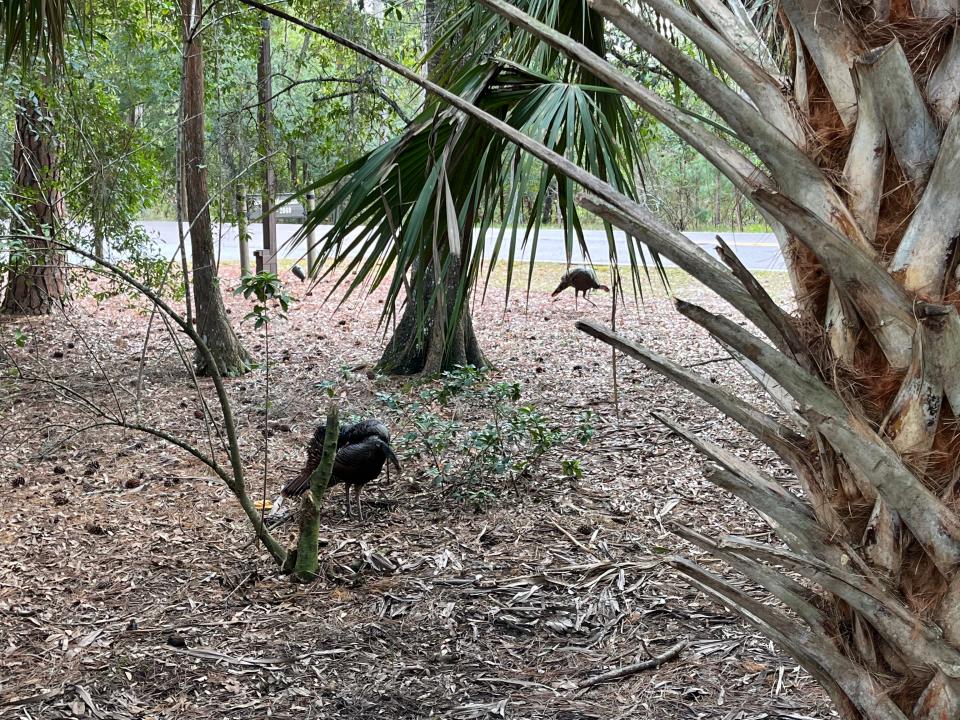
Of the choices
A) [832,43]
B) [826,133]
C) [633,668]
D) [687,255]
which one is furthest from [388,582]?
[832,43]

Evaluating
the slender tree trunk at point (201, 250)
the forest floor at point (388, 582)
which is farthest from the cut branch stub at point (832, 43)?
the slender tree trunk at point (201, 250)

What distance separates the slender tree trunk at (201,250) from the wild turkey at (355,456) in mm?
2799

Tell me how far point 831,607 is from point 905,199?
0.80 metres

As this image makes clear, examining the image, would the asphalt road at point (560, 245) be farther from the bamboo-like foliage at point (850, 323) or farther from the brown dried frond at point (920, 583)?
the brown dried frond at point (920, 583)

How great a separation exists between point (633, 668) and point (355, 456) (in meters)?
1.78

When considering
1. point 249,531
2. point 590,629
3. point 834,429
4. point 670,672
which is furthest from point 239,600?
point 834,429

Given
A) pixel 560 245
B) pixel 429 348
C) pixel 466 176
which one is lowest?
pixel 429 348

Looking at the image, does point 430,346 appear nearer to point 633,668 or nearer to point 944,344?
point 633,668

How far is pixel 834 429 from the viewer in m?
1.46

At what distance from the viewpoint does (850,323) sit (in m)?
1.56

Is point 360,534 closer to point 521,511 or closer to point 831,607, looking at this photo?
point 521,511

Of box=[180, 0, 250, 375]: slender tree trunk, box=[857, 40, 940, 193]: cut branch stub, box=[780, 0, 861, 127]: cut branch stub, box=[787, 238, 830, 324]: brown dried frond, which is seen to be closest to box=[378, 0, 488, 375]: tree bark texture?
box=[180, 0, 250, 375]: slender tree trunk

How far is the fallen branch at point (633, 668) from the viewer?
304 cm

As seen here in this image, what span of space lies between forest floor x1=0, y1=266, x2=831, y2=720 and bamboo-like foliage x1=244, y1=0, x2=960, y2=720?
4.56 ft
